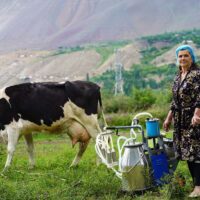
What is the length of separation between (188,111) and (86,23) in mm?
173272

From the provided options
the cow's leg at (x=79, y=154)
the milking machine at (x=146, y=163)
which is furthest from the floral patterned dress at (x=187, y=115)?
the cow's leg at (x=79, y=154)

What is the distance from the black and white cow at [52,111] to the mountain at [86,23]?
144m

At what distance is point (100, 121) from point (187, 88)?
166 inches

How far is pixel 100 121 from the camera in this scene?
33.0 ft

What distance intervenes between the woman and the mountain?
147 meters

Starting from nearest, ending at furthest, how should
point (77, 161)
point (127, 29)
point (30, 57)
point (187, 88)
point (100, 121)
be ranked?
1. point (187, 88)
2. point (77, 161)
3. point (100, 121)
4. point (30, 57)
5. point (127, 29)

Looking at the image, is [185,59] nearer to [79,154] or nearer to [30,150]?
[79,154]

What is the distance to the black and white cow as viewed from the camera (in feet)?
30.1

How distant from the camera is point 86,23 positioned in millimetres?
177125

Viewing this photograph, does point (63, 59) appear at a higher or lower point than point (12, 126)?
lower

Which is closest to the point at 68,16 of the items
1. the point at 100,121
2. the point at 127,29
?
the point at 127,29

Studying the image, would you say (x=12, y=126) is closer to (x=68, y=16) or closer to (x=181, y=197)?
(x=181, y=197)

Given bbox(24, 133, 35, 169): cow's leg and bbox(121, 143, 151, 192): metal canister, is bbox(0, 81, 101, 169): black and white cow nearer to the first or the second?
bbox(24, 133, 35, 169): cow's leg

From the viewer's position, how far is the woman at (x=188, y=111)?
5.95m
